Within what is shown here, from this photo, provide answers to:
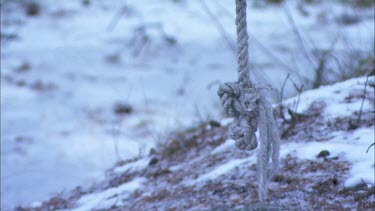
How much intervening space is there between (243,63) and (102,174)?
78.0 inches

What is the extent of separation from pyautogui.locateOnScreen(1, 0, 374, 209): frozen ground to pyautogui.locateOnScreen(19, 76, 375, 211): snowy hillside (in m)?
0.37

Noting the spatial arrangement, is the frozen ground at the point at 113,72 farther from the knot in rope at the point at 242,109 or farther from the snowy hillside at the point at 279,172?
the knot in rope at the point at 242,109

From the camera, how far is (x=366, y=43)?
523 cm

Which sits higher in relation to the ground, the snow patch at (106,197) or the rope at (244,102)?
the rope at (244,102)

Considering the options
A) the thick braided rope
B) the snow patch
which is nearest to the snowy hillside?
the snow patch

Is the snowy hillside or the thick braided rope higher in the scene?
the thick braided rope

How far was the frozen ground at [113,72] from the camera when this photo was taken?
4.27 metres

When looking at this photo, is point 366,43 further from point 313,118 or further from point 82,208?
point 82,208

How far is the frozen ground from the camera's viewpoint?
427 cm

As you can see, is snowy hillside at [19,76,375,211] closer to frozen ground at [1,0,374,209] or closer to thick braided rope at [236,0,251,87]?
frozen ground at [1,0,374,209]

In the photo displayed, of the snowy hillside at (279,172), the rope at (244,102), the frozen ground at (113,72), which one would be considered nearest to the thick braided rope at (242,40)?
the rope at (244,102)

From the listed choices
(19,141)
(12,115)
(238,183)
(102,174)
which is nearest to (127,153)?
(102,174)

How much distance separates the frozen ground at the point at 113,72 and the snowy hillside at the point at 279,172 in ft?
1.20

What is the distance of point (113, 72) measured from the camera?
19.5 ft
